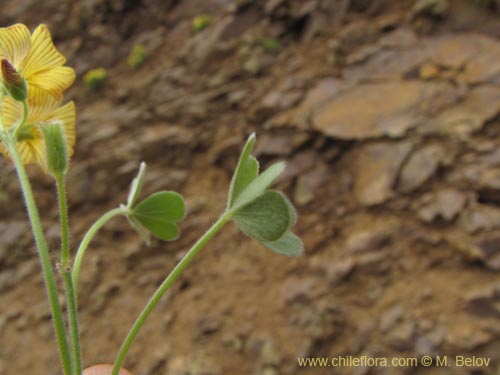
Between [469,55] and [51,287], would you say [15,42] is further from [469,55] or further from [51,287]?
[469,55]

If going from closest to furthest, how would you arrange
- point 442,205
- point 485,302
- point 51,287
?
point 51,287 → point 485,302 → point 442,205

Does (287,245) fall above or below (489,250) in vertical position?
above

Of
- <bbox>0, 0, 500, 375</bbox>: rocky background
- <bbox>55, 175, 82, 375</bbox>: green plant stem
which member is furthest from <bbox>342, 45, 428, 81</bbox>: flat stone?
<bbox>55, 175, 82, 375</bbox>: green plant stem

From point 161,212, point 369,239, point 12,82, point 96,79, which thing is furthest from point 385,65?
point 12,82

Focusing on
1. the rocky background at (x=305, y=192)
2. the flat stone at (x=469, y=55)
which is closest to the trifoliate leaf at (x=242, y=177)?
the rocky background at (x=305, y=192)

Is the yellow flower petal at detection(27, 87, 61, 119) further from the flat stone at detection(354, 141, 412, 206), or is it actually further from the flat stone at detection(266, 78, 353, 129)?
the flat stone at detection(266, 78, 353, 129)

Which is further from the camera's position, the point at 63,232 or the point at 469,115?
the point at 469,115

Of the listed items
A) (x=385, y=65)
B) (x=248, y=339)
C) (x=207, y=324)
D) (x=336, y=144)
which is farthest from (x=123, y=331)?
(x=385, y=65)
